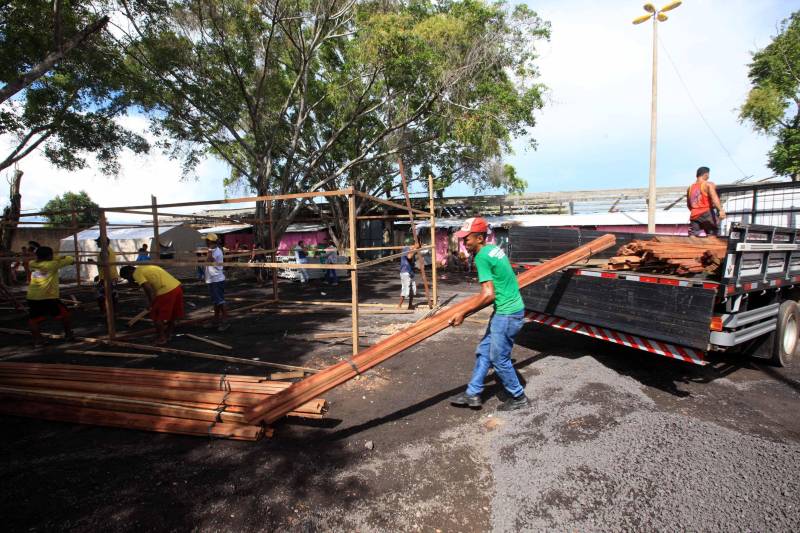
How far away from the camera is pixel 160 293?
600cm

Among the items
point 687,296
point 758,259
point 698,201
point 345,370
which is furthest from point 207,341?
point 698,201

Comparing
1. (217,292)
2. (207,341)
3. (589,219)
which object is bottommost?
(207,341)

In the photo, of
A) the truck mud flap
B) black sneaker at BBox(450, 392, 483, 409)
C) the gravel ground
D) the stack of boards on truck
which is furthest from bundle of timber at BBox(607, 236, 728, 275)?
black sneaker at BBox(450, 392, 483, 409)

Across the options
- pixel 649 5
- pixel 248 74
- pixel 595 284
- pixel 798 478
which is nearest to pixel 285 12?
pixel 248 74

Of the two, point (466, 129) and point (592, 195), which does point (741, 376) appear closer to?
point (466, 129)

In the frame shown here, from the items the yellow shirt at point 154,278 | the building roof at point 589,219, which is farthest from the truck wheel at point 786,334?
the building roof at point 589,219

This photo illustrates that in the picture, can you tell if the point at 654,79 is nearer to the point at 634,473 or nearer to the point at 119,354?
the point at 634,473

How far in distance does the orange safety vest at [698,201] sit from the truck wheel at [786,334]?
1.59 m

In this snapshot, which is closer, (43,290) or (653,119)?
(43,290)

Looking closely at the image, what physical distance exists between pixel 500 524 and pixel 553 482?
1.81ft

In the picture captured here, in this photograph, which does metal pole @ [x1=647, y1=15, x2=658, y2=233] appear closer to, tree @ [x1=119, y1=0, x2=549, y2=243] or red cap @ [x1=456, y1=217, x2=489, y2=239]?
tree @ [x1=119, y1=0, x2=549, y2=243]

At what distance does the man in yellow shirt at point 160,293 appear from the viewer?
590 cm

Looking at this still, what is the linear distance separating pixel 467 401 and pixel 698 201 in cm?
470

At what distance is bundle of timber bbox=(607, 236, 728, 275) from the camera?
3.83 meters
